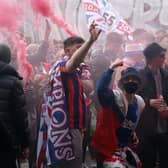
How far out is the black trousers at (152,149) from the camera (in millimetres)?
6469

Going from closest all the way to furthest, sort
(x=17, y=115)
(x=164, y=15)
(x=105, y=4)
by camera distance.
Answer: (x=17, y=115), (x=105, y=4), (x=164, y=15)

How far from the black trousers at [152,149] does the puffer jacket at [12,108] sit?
64.1 inches

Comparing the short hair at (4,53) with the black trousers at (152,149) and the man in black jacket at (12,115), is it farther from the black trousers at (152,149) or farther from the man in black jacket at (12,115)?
the black trousers at (152,149)

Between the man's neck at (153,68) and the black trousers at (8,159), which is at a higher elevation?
the man's neck at (153,68)

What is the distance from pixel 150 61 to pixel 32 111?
75.1 inches

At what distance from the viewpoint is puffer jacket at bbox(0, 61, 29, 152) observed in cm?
539

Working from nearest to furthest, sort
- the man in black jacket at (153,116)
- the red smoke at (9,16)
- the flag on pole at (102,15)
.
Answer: the man in black jacket at (153,116), the flag on pole at (102,15), the red smoke at (9,16)

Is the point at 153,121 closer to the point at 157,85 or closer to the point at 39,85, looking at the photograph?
the point at 157,85

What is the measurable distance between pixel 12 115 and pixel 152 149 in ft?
6.31

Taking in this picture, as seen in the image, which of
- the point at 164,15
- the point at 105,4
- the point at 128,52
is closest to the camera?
the point at 105,4

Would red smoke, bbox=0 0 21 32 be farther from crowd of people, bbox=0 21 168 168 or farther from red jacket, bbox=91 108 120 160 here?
red jacket, bbox=91 108 120 160

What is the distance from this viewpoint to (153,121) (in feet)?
21.1

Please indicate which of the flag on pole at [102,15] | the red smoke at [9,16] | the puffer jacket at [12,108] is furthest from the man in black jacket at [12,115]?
the red smoke at [9,16]

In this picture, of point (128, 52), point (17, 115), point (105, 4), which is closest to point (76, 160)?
point (17, 115)
